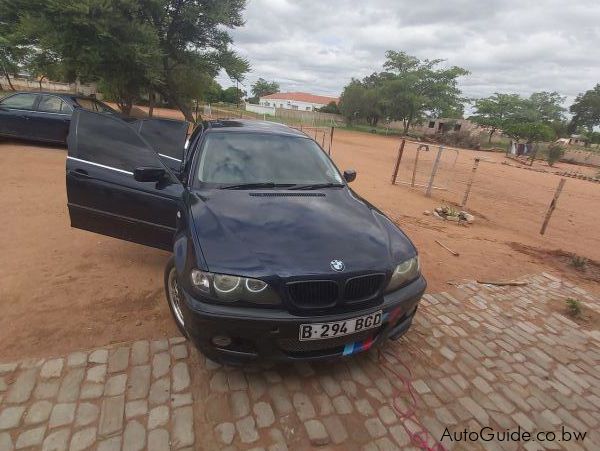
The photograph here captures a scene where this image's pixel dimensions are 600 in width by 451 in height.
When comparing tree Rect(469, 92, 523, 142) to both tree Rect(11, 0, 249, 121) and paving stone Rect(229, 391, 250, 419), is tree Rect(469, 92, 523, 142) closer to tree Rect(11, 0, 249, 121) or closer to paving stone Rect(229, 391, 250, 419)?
tree Rect(11, 0, 249, 121)

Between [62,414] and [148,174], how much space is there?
6.26ft

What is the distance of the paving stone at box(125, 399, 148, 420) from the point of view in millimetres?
2127

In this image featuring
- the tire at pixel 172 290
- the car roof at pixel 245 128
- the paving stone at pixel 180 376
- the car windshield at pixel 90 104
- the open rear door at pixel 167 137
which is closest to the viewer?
the paving stone at pixel 180 376

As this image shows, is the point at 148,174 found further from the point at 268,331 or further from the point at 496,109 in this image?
the point at 496,109

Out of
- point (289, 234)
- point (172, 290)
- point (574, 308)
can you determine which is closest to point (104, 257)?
point (172, 290)

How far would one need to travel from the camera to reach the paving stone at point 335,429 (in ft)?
6.92

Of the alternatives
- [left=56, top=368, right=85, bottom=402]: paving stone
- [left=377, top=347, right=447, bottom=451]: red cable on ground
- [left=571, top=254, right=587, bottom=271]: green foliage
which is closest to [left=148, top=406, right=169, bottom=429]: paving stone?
[left=56, top=368, right=85, bottom=402]: paving stone

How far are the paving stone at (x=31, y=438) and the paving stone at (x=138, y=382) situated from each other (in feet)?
1.53

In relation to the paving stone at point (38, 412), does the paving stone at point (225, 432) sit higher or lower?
higher

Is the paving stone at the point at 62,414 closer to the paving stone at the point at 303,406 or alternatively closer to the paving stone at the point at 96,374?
the paving stone at the point at 96,374

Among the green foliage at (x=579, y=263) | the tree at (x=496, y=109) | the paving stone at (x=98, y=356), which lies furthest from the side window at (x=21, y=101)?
the tree at (x=496, y=109)

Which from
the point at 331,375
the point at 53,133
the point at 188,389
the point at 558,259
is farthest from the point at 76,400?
the point at 53,133

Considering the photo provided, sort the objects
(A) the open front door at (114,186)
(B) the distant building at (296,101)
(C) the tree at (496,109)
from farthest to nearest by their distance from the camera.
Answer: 1. (B) the distant building at (296,101)
2. (C) the tree at (496,109)
3. (A) the open front door at (114,186)

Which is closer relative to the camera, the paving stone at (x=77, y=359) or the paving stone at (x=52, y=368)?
the paving stone at (x=52, y=368)
